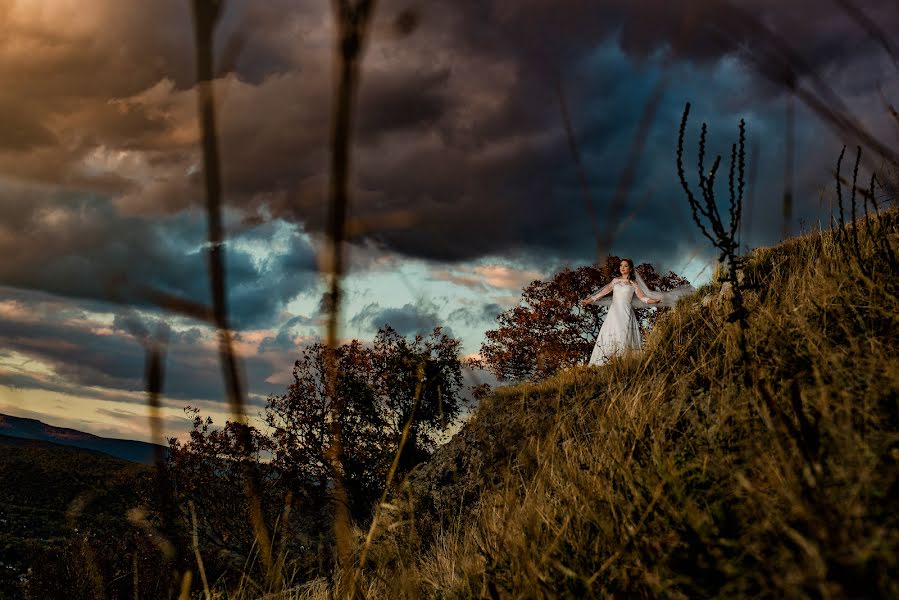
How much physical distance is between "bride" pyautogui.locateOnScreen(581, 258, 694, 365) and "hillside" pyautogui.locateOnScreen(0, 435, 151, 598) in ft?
30.7

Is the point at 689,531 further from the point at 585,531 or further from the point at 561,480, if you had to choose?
the point at 561,480

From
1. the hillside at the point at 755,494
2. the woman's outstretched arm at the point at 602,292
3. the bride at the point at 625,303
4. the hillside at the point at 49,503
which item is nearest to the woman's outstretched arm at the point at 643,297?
the bride at the point at 625,303

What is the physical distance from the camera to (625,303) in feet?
45.7

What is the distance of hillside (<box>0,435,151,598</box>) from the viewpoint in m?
19.1

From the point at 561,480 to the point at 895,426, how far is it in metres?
1.54

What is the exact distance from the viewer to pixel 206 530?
46.5ft

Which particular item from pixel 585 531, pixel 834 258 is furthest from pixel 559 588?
pixel 834 258

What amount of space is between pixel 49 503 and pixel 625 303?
36.1 metres

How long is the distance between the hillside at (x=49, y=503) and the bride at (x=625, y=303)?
9356 millimetres

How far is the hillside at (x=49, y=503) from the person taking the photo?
1907 cm

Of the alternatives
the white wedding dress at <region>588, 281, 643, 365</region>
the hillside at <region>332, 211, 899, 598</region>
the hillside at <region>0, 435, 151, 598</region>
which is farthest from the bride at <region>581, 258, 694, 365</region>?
the hillside at <region>332, 211, 899, 598</region>

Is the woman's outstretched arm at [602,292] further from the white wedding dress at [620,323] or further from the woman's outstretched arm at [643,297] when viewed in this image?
the woman's outstretched arm at [643,297]

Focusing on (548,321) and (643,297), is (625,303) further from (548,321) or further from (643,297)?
(548,321)

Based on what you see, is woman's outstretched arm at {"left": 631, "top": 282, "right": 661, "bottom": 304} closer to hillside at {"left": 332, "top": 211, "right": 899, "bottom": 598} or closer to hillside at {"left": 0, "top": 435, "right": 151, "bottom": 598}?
hillside at {"left": 332, "top": 211, "right": 899, "bottom": 598}
